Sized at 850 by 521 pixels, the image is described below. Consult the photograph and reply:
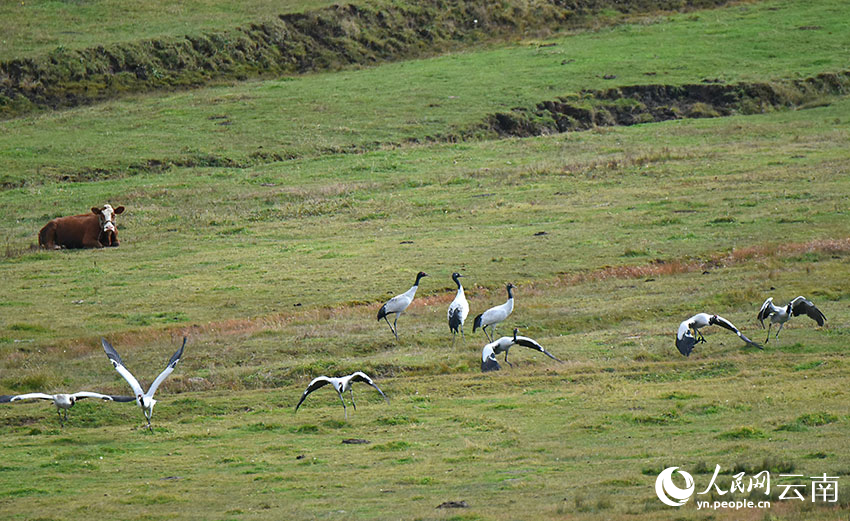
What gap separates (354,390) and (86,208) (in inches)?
1032

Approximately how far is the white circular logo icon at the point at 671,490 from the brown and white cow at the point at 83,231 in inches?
1165

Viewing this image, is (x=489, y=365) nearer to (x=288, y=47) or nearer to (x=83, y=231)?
(x=83, y=231)

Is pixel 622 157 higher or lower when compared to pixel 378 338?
higher

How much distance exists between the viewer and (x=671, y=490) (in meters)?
13.4

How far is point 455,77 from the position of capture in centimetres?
6719

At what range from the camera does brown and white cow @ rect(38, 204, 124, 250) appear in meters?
39.3

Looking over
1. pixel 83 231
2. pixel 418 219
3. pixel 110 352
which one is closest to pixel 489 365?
pixel 110 352

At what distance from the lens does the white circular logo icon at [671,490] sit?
1315 centimetres

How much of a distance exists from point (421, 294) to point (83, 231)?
15625 mm

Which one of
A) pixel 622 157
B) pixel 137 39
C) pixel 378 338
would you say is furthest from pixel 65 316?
pixel 137 39

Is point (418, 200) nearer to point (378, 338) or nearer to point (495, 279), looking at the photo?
point (495, 279)

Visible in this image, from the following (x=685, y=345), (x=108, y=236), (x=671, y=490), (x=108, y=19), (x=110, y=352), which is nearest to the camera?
(x=671, y=490)

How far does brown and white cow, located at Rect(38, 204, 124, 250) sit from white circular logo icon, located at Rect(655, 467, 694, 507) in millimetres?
29589

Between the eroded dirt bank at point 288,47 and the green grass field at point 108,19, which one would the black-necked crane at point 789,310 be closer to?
the eroded dirt bank at point 288,47
